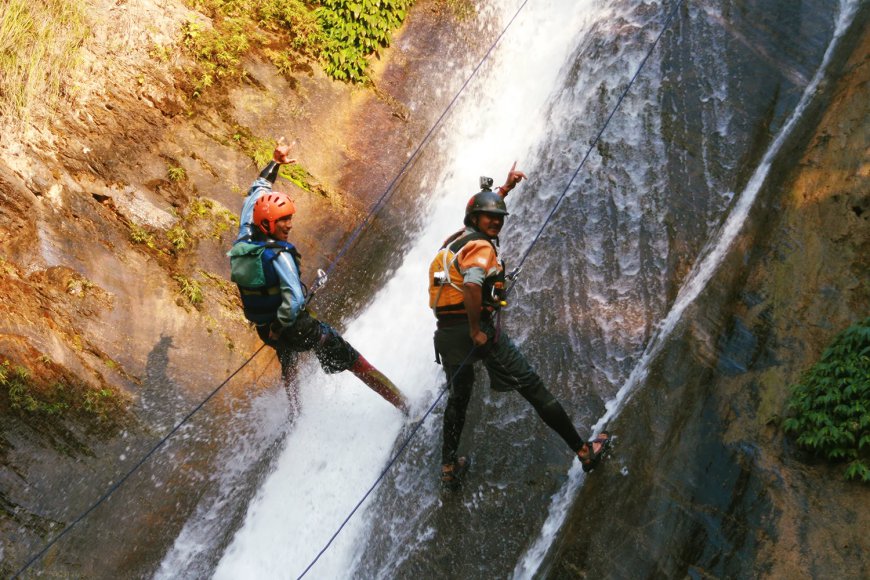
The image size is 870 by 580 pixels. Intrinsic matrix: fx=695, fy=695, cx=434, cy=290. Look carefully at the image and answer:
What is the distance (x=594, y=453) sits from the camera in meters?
4.69

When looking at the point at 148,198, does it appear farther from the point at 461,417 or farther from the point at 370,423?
the point at 461,417

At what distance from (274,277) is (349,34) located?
4709 mm

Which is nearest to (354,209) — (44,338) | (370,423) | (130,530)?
(370,423)

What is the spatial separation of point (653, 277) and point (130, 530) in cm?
495

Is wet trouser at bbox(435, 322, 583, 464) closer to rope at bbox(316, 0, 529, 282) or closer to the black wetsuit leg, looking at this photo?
the black wetsuit leg

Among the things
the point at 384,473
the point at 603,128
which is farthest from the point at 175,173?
the point at 603,128

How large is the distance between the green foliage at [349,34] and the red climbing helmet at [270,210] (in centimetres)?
400

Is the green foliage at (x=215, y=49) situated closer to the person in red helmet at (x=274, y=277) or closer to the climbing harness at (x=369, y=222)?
the climbing harness at (x=369, y=222)

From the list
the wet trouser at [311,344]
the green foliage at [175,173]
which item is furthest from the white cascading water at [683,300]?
the green foliage at [175,173]

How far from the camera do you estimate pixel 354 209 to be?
8.34m

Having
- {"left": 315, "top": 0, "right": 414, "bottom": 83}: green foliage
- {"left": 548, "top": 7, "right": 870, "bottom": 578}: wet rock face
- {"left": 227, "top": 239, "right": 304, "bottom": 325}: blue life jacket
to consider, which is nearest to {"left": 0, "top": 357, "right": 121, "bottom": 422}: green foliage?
{"left": 227, "top": 239, "right": 304, "bottom": 325}: blue life jacket

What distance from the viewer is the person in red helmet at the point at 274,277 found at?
17.5 feet

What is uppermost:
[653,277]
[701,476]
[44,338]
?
[653,277]

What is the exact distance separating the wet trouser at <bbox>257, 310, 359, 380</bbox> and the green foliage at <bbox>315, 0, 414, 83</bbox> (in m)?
4.25
